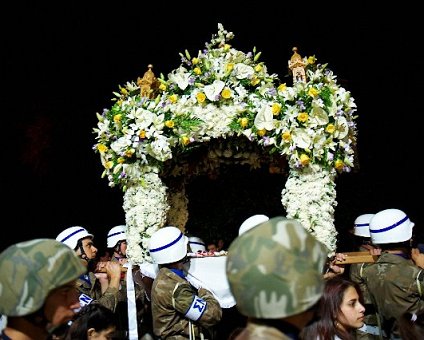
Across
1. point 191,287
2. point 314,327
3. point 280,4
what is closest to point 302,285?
point 314,327

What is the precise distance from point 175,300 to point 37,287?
2.48 metres

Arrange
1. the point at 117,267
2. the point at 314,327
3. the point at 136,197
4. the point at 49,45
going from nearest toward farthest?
the point at 314,327
the point at 117,267
the point at 136,197
the point at 49,45

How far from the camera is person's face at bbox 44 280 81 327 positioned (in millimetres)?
2527


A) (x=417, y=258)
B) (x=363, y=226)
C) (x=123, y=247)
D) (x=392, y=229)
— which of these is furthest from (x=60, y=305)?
(x=363, y=226)

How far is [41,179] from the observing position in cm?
938

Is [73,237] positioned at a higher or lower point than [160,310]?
higher

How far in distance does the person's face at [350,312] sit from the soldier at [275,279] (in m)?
1.53

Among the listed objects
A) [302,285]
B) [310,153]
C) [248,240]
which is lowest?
[310,153]

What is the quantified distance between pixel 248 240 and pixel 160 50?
798 cm

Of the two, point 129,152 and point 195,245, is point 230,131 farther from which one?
point 195,245

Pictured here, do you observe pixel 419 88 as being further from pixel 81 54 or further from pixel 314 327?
pixel 314 327

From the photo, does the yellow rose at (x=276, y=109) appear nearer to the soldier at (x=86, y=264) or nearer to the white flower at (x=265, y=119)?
the white flower at (x=265, y=119)

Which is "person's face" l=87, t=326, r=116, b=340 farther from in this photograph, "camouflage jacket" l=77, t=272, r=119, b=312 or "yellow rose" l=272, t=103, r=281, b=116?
"yellow rose" l=272, t=103, r=281, b=116

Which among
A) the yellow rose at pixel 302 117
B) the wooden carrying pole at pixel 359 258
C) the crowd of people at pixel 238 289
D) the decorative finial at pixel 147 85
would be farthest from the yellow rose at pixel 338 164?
the decorative finial at pixel 147 85
